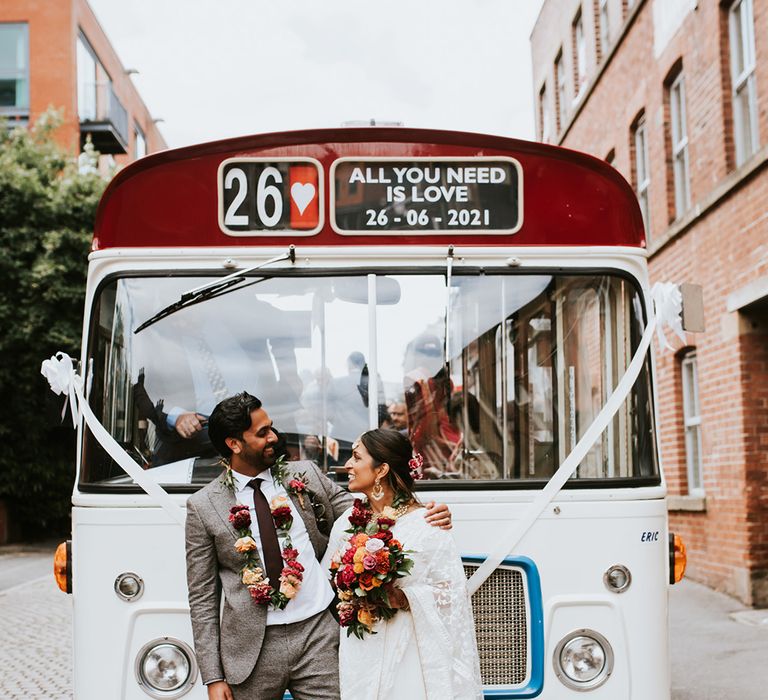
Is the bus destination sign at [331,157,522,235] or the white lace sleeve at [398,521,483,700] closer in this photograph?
the white lace sleeve at [398,521,483,700]

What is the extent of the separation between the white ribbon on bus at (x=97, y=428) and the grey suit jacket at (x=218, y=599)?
1.88 ft

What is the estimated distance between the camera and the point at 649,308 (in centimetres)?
472

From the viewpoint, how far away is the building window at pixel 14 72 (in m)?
27.4

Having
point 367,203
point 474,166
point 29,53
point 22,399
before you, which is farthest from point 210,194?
point 29,53

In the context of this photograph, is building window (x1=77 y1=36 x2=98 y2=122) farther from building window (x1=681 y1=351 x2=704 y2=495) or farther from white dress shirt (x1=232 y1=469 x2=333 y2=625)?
white dress shirt (x1=232 y1=469 x2=333 y2=625)

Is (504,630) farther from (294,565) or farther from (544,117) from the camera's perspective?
(544,117)

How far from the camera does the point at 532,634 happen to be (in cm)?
446

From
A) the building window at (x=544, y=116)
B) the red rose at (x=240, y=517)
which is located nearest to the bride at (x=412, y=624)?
the red rose at (x=240, y=517)

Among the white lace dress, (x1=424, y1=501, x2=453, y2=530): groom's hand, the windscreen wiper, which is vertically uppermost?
the windscreen wiper

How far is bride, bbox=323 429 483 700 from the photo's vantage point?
3.70 metres

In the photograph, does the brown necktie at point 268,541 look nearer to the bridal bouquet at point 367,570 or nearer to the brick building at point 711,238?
the bridal bouquet at point 367,570

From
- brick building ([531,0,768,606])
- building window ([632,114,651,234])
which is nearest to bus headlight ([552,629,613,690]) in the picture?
brick building ([531,0,768,606])

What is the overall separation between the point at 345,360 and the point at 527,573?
1133 millimetres

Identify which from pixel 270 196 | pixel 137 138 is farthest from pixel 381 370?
pixel 137 138
